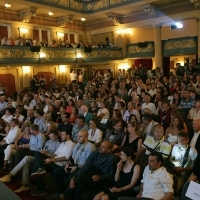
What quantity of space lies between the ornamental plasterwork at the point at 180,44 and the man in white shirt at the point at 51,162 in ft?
35.6

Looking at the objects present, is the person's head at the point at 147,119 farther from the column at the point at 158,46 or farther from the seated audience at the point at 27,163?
Answer: the column at the point at 158,46

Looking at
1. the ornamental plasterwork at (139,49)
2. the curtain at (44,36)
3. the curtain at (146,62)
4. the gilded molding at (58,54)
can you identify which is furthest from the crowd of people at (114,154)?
the curtain at (146,62)

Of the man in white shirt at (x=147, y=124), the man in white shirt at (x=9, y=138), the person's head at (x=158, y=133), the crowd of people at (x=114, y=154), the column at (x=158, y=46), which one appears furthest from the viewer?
the column at (x=158, y=46)

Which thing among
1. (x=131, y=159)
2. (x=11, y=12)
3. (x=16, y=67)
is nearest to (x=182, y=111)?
(x=131, y=159)

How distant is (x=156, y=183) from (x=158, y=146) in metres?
1.03

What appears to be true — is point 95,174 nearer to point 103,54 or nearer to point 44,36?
point 103,54

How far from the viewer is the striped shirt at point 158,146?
12.2ft

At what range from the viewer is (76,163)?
4121 mm

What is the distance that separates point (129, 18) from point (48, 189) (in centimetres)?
1309

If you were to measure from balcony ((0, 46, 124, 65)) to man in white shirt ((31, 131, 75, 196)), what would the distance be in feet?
27.0

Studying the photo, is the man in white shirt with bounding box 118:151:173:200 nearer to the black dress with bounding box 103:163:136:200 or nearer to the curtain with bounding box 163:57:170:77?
the black dress with bounding box 103:163:136:200

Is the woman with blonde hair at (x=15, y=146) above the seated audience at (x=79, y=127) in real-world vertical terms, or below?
below

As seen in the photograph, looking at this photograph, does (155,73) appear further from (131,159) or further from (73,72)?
(131,159)

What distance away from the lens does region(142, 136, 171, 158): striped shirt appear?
3.72 m
